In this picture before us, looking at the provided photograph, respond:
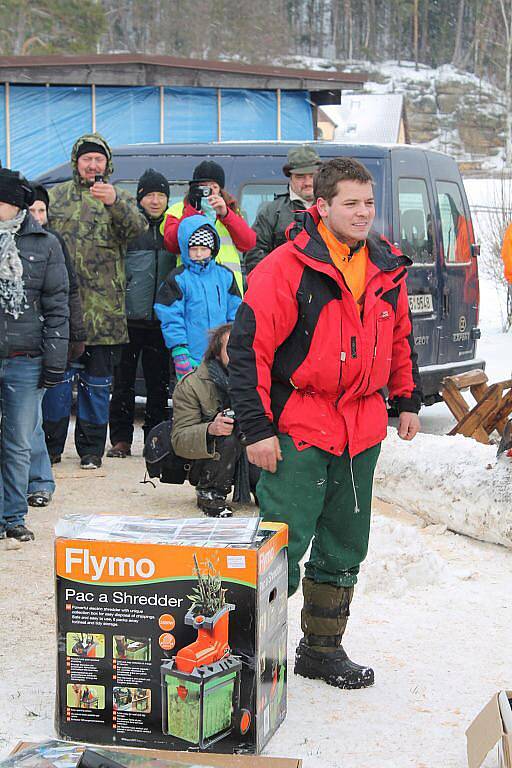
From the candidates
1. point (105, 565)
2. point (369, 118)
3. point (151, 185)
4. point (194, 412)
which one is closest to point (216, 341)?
point (194, 412)

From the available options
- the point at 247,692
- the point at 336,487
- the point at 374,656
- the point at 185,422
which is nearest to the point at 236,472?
the point at 185,422

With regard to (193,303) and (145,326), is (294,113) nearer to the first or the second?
(145,326)

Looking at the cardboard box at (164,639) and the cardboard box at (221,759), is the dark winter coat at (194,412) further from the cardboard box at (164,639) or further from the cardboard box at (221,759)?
the cardboard box at (221,759)

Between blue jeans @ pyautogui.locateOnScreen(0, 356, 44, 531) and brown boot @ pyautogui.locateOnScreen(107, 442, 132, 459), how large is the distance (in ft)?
6.80

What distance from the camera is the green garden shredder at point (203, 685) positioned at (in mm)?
3295

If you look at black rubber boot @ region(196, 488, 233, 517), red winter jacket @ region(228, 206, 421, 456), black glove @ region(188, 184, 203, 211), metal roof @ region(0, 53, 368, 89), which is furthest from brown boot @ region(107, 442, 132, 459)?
metal roof @ region(0, 53, 368, 89)

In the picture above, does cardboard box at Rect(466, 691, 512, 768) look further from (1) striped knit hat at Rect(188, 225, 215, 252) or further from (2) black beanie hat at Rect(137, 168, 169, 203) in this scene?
(2) black beanie hat at Rect(137, 168, 169, 203)

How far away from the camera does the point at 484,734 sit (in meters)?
3.24

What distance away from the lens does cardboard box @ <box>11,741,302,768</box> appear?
3.14 meters

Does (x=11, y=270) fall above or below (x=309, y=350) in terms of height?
above

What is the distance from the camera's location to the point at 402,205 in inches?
332

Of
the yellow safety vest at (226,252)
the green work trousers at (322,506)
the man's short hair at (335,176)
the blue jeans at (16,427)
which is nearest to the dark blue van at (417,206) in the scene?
the yellow safety vest at (226,252)

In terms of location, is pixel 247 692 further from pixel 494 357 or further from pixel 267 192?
pixel 494 357

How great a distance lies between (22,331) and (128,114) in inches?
616
